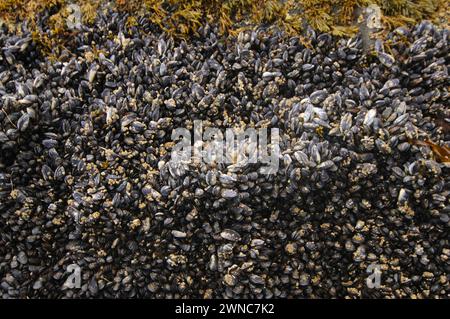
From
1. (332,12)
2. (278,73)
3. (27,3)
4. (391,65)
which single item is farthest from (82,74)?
(391,65)

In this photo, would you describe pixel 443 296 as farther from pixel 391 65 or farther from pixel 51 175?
pixel 51 175

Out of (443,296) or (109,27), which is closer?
(443,296)

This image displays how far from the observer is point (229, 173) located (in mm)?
2156

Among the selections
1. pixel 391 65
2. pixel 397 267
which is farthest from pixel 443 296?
pixel 391 65

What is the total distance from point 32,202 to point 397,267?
1750 mm

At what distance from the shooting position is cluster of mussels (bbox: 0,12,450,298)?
2188 mm

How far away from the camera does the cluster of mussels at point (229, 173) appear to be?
2188 millimetres

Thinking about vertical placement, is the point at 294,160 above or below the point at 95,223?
above

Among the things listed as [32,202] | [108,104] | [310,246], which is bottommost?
[310,246]

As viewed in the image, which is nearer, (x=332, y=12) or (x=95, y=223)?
(x=95, y=223)

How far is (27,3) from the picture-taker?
8.14ft

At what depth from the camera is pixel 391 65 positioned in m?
2.30

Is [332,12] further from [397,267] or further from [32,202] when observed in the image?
[32,202]

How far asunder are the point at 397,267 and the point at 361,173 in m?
0.49
